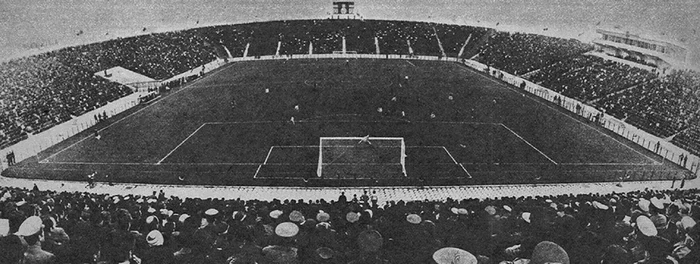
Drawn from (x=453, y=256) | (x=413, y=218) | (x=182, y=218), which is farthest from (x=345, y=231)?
(x=182, y=218)

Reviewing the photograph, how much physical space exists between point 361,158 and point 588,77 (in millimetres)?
39498

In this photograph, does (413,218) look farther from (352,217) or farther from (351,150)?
(351,150)

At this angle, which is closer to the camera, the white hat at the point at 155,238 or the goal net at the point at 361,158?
the white hat at the point at 155,238

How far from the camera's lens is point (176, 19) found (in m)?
98.3

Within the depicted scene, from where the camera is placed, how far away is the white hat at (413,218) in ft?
70.8

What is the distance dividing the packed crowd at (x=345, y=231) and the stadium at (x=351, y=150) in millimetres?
104

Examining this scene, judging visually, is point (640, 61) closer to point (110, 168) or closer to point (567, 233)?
point (567, 233)

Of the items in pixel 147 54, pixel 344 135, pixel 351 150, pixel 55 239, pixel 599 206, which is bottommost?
pixel 344 135

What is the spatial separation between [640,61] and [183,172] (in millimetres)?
60782

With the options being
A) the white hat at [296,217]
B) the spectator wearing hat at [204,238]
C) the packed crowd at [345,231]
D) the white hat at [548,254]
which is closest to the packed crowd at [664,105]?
the packed crowd at [345,231]

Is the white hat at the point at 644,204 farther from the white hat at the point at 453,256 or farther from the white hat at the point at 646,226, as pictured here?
the white hat at the point at 453,256

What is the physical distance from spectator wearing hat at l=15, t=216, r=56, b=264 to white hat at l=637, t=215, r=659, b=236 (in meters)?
22.8

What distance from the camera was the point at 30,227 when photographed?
19.8 metres

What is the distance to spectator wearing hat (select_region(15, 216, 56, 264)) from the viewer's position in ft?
55.5
